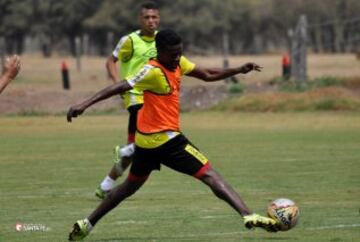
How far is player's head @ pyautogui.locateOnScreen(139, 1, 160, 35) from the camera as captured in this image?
1498 centimetres

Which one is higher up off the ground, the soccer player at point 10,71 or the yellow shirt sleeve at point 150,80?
the soccer player at point 10,71

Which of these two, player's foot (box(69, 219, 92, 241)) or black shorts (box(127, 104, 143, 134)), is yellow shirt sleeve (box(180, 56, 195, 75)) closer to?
player's foot (box(69, 219, 92, 241))

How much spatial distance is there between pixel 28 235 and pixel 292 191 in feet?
16.9

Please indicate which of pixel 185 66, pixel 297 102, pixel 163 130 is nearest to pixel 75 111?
pixel 163 130

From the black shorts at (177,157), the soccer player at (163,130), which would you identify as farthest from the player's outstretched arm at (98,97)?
the black shorts at (177,157)

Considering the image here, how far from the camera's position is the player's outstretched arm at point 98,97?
35.7ft

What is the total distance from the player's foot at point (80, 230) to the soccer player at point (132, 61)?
3.13 metres

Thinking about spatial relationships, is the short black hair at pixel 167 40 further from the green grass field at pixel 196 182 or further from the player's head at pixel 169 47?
the green grass field at pixel 196 182

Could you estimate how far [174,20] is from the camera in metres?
97.6

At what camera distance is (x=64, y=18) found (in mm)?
101625

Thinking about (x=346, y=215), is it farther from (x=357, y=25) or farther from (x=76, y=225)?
(x=357, y=25)

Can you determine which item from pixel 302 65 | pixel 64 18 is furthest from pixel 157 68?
pixel 64 18

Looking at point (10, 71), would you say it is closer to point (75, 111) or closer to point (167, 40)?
point (75, 111)

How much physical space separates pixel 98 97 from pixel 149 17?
413cm
